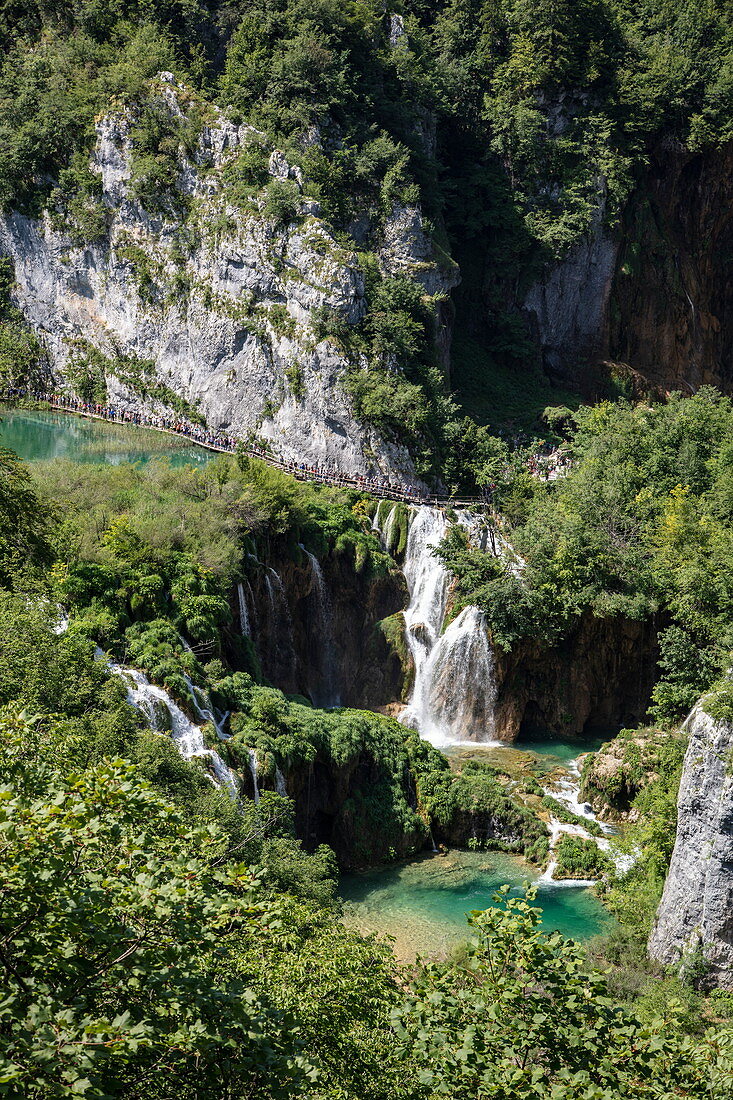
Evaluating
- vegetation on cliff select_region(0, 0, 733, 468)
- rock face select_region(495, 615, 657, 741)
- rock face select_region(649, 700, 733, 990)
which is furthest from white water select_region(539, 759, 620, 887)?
vegetation on cliff select_region(0, 0, 733, 468)

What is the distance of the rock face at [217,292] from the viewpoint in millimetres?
41281

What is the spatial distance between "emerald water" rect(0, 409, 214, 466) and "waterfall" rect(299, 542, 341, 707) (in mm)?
6803

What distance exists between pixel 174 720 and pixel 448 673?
47.8 feet

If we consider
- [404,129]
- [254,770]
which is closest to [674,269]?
[404,129]

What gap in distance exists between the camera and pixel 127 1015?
5465 millimetres

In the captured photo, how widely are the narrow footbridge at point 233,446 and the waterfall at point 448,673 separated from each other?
5504mm

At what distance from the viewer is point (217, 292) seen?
4434 centimetres

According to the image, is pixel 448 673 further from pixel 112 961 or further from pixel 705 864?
pixel 112 961

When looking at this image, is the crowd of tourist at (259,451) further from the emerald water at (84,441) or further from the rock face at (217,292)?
the emerald water at (84,441)

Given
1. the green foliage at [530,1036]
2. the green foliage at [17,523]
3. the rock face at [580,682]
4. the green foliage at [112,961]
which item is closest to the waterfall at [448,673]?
the rock face at [580,682]

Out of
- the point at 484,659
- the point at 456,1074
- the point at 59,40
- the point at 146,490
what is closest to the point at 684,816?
the point at 456,1074

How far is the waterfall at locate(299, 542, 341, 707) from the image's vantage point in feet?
104

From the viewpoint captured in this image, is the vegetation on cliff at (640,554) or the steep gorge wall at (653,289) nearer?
the vegetation on cliff at (640,554)

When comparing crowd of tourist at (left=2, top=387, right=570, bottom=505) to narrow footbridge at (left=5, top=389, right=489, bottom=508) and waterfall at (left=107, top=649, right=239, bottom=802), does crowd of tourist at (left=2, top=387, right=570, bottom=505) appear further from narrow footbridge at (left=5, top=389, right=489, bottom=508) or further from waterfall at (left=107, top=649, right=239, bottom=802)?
waterfall at (left=107, top=649, right=239, bottom=802)
